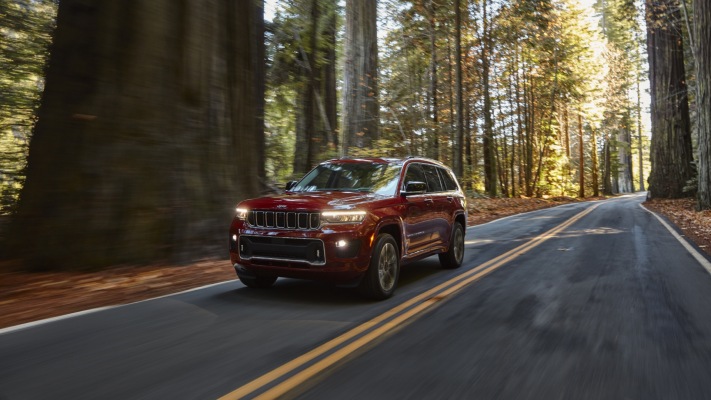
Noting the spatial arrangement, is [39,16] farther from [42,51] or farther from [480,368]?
[480,368]

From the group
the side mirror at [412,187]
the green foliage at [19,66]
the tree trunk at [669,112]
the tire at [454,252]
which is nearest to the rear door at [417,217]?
the side mirror at [412,187]

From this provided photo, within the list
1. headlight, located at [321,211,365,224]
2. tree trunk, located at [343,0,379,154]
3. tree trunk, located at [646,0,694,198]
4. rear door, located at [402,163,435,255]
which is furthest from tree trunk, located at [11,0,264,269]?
tree trunk, located at [646,0,694,198]

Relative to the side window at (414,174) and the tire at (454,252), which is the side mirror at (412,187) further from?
the tire at (454,252)

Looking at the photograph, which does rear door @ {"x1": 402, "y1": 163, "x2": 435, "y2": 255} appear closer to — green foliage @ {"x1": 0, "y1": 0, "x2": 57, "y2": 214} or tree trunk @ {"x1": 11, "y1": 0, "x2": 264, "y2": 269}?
tree trunk @ {"x1": 11, "y1": 0, "x2": 264, "y2": 269}

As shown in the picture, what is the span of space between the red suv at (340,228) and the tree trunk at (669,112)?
1024 inches

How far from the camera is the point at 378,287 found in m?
6.54

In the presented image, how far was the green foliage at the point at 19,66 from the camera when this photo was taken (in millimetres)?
11969

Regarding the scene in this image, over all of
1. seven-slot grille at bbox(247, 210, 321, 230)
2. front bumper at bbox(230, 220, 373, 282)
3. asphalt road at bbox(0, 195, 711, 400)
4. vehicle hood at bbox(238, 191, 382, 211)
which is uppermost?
vehicle hood at bbox(238, 191, 382, 211)

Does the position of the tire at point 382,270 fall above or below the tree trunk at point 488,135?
below

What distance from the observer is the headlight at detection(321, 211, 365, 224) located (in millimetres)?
6176

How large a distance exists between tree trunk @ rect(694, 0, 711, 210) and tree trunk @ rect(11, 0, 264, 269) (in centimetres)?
1936

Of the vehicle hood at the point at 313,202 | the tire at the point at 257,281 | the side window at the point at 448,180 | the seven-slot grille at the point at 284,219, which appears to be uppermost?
the side window at the point at 448,180

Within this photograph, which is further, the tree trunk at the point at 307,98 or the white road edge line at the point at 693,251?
the tree trunk at the point at 307,98

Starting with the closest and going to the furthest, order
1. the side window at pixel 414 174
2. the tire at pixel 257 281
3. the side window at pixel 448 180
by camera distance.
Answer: the tire at pixel 257 281 < the side window at pixel 414 174 < the side window at pixel 448 180
